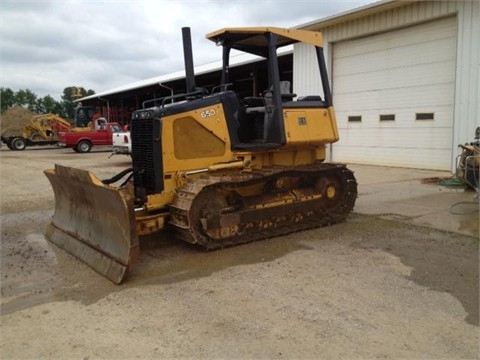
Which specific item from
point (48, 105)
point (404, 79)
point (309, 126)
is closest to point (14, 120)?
point (48, 105)

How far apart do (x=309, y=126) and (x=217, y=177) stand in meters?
1.80

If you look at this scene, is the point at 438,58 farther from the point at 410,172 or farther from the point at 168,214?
the point at 168,214

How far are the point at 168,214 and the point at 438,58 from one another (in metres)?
9.89

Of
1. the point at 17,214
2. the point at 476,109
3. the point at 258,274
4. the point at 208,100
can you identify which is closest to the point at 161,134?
the point at 208,100

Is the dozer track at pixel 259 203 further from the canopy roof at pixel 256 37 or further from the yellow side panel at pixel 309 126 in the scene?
the canopy roof at pixel 256 37

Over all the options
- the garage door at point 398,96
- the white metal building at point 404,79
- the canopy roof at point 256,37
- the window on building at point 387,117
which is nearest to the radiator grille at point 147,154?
the canopy roof at point 256,37

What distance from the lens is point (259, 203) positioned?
654cm

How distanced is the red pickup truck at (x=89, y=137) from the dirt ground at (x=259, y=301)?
23033mm

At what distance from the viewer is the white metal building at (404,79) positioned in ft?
38.4

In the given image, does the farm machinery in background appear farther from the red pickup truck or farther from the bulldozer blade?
the bulldozer blade

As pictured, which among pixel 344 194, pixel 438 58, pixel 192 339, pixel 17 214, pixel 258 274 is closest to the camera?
pixel 192 339

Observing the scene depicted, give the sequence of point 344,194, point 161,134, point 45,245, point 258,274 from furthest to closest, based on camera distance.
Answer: point 344,194, point 45,245, point 161,134, point 258,274

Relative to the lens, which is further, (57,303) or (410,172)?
(410,172)

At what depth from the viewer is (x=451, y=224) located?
6902 mm
